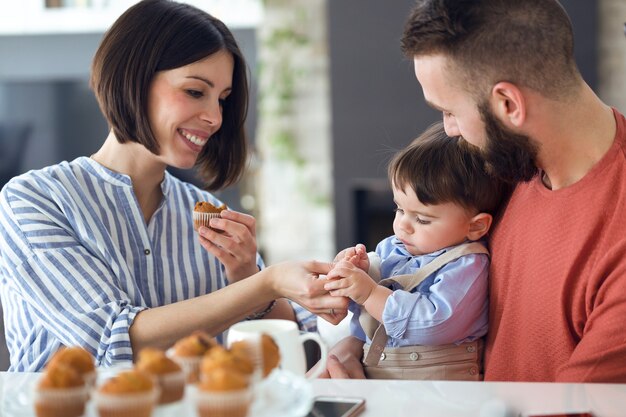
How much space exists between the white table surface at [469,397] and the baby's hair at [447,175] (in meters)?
0.49

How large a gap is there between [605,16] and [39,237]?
11.4 feet

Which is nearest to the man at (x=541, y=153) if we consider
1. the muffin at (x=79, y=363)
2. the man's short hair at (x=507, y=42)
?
the man's short hair at (x=507, y=42)

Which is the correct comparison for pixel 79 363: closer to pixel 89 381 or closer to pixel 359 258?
pixel 89 381

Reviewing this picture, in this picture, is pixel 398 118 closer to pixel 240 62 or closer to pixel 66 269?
pixel 240 62

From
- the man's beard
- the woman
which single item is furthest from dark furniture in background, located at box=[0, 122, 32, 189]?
the man's beard

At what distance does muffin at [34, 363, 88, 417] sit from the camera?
1068mm

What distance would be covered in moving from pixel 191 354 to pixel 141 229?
1003 mm

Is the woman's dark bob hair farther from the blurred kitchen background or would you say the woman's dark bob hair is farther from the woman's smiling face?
the blurred kitchen background

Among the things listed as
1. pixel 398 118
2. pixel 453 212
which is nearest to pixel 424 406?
pixel 453 212

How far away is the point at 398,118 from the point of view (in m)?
4.70

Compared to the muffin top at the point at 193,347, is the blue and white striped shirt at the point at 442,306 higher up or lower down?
lower down

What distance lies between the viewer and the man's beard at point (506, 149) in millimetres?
1699

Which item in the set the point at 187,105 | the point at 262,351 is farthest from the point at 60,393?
the point at 187,105

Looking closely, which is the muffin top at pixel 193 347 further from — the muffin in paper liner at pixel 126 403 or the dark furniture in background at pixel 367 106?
the dark furniture in background at pixel 367 106
